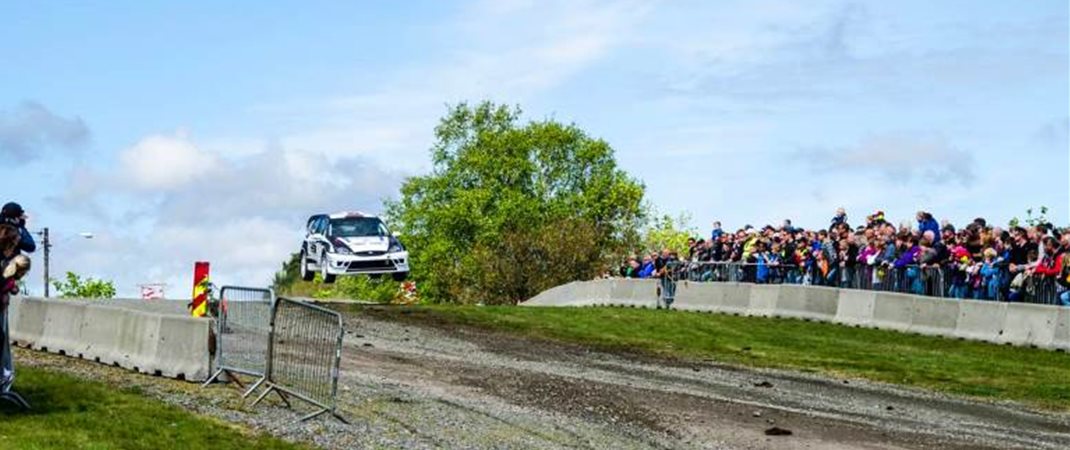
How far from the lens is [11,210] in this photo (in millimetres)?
19656

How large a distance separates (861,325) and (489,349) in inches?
407

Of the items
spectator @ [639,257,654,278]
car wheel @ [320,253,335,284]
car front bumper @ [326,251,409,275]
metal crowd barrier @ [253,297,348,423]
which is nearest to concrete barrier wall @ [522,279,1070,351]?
spectator @ [639,257,654,278]

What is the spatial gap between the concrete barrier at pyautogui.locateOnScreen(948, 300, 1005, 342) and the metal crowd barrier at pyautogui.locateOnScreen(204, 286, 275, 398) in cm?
1602

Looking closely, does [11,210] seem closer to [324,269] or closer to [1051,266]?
[1051,266]

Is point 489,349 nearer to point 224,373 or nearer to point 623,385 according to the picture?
point 623,385

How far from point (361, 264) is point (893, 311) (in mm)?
17523

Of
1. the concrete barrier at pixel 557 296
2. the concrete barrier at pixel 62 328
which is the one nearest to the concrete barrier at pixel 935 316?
the concrete barrier at pixel 62 328

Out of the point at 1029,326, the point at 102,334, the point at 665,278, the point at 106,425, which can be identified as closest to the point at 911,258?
the point at 1029,326

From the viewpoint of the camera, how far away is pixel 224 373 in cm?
2056

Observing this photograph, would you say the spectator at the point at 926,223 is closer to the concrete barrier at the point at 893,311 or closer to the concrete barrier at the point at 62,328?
the concrete barrier at the point at 893,311

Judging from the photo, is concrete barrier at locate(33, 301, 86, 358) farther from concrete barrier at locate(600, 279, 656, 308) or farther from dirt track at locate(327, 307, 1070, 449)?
concrete barrier at locate(600, 279, 656, 308)

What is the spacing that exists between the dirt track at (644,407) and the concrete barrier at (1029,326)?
664cm

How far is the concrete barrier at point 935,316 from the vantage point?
32.1 metres

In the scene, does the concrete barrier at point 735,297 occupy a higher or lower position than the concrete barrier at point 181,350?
higher
